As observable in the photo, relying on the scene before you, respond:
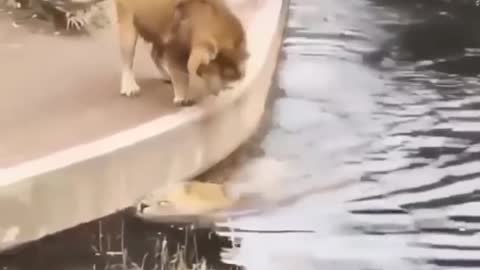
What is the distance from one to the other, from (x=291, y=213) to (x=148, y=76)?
0.16 metres

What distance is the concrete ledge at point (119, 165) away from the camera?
1.92ft

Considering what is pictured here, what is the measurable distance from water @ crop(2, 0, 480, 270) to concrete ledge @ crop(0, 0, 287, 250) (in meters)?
0.02

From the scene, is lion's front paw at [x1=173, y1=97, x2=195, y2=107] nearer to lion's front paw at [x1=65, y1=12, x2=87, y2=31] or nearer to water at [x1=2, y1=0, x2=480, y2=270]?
water at [x1=2, y1=0, x2=480, y2=270]

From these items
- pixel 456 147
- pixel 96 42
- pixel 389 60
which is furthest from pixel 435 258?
pixel 96 42

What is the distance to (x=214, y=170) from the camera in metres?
0.66

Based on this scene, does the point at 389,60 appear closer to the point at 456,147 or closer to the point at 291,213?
the point at 456,147

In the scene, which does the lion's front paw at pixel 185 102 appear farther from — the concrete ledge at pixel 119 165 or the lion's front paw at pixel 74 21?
the lion's front paw at pixel 74 21

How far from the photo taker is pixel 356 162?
69cm

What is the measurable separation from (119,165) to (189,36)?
10 centimetres

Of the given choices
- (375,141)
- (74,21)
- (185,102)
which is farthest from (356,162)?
(74,21)

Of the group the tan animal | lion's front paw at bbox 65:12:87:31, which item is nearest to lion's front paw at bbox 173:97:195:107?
the tan animal

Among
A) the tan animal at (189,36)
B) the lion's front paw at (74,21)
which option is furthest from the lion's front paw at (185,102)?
the lion's front paw at (74,21)

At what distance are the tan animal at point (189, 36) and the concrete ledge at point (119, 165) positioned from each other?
29mm

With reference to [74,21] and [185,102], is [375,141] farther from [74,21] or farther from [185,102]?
[74,21]
